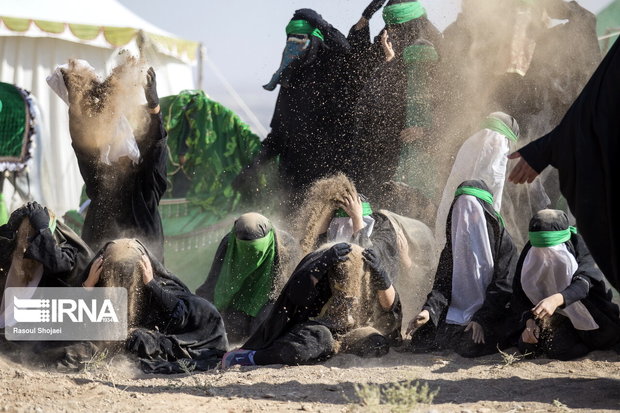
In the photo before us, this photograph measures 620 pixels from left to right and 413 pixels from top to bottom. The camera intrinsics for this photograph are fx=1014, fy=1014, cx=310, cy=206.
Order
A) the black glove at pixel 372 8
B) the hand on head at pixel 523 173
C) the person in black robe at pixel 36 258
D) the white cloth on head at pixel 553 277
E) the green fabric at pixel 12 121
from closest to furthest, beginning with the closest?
1. the hand on head at pixel 523 173
2. the white cloth on head at pixel 553 277
3. the person in black robe at pixel 36 258
4. the black glove at pixel 372 8
5. the green fabric at pixel 12 121

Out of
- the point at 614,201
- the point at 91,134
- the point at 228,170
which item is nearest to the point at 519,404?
the point at 614,201

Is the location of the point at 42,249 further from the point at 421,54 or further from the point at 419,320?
the point at 421,54

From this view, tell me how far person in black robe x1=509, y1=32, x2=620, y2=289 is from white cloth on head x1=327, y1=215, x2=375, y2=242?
1.85m

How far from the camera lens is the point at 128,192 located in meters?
6.73

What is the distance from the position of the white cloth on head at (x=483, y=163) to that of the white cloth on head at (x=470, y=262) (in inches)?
16.9

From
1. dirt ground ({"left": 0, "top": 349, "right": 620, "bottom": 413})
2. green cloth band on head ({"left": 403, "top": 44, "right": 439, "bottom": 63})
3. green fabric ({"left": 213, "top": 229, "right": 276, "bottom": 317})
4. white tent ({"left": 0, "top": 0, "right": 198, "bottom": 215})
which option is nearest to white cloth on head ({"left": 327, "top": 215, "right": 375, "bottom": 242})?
green fabric ({"left": 213, "top": 229, "right": 276, "bottom": 317})

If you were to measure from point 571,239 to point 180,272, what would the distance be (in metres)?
3.52

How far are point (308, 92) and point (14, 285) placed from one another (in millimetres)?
2886

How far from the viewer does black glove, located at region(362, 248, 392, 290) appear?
221 inches

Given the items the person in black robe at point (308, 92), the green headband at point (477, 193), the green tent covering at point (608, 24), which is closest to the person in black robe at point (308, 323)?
the green headband at point (477, 193)

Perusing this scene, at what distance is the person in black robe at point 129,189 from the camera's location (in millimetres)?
6637

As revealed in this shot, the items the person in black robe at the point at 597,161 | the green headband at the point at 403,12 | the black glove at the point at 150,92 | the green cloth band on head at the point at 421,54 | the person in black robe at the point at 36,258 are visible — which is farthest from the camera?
the green headband at the point at 403,12

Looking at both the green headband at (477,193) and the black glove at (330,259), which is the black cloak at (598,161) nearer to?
the green headband at (477,193)

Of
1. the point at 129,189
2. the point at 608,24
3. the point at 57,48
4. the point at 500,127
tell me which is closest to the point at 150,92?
the point at 129,189
